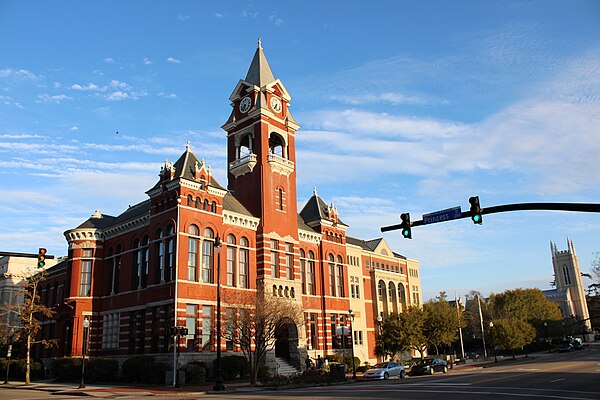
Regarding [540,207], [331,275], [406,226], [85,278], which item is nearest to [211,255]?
[85,278]

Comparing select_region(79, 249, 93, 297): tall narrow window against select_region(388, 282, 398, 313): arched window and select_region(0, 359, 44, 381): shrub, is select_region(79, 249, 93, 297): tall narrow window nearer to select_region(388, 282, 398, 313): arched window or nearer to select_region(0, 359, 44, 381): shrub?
select_region(0, 359, 44, 381): shrub

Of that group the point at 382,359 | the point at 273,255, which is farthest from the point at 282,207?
the point at 382,359

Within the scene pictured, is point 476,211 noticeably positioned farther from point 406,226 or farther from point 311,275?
point 311,275

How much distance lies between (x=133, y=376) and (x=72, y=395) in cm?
1061

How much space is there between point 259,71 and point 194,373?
32.6 m

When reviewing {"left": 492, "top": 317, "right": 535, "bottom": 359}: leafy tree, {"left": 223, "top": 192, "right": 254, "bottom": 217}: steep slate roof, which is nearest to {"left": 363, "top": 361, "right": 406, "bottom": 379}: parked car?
{"left": 223, "top": 192, "right": 254, "bottom": 217}: steep slate roof

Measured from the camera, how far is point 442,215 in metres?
A: 22.4

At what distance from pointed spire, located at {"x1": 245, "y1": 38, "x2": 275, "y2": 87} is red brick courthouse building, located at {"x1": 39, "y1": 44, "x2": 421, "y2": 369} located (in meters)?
0.17

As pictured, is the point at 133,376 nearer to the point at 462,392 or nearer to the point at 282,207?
the point at 282,207

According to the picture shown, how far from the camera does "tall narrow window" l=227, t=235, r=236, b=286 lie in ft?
154

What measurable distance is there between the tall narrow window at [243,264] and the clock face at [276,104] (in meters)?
15.4

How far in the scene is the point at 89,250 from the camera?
5106 centimetres

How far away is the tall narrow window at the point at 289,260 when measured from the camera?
52438 mm

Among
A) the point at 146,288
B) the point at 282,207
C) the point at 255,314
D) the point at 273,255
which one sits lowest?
the point at 255,314
